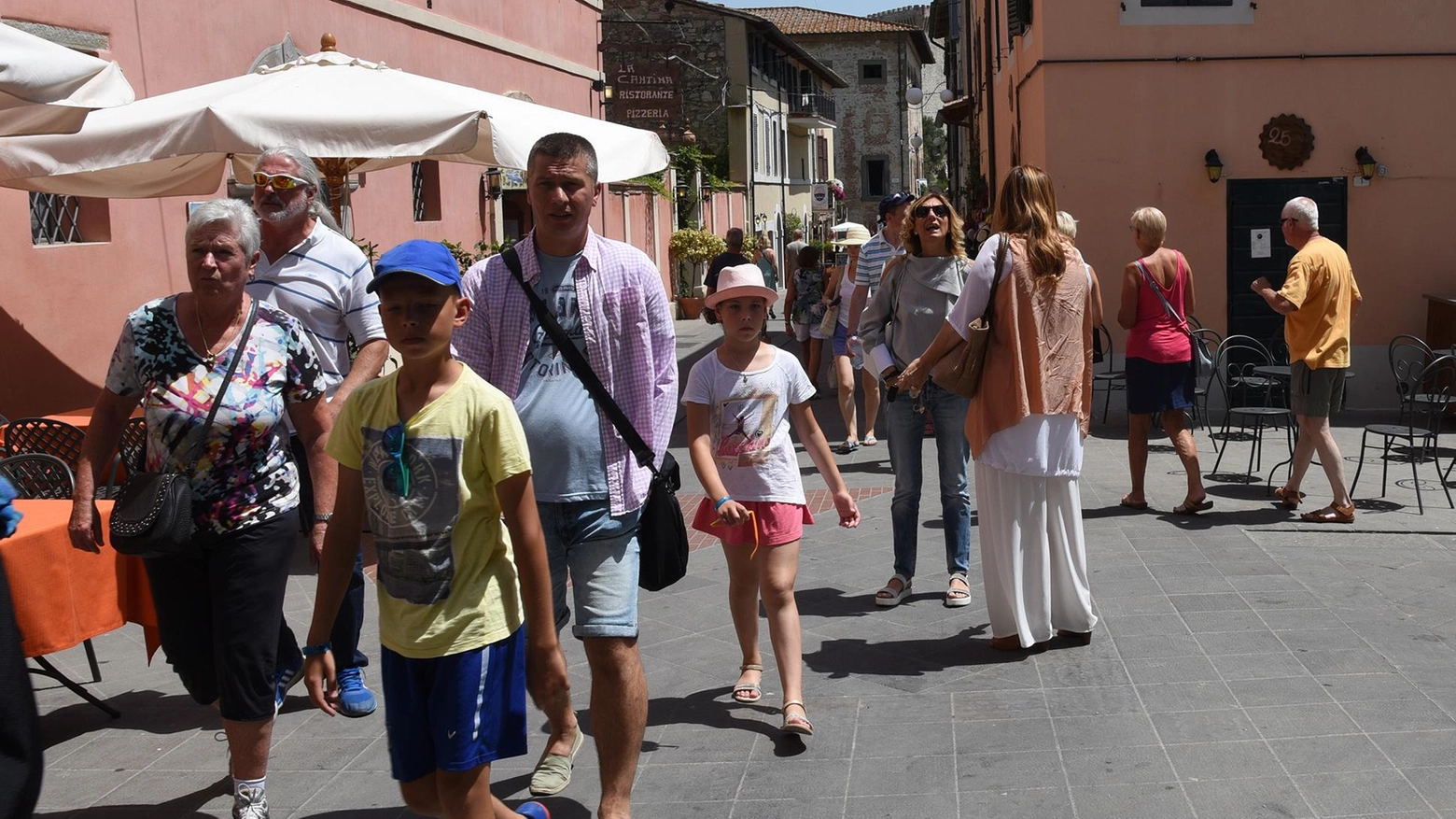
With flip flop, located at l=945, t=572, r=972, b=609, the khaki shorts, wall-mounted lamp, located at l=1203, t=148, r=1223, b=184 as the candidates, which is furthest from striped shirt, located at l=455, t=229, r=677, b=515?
wall-mounted lamp, located at l=1203, t=148, r=1223, b=184

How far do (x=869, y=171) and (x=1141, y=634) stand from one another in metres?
69.4

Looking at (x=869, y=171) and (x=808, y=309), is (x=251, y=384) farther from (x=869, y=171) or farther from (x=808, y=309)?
(x=869, y=171)

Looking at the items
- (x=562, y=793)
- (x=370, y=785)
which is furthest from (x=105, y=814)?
(x=562, y=793)

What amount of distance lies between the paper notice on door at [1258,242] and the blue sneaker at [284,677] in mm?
10904

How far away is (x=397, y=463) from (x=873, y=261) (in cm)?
663

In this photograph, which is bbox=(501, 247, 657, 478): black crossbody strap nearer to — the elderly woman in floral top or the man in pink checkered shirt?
the man in pink checkered shirt

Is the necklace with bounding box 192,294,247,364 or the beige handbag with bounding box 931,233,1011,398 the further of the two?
the beige handbag with bounding box 931,233,1011,398

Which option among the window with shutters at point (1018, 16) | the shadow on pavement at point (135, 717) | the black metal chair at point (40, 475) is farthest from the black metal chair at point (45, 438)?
the window with shutters at point (1018, 16)

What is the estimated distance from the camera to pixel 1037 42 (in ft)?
47.2

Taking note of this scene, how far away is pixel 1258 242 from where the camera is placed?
13.8 metres

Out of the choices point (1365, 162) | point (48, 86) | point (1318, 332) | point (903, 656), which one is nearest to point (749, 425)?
point (903, 656)

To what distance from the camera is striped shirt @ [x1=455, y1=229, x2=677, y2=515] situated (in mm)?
4059

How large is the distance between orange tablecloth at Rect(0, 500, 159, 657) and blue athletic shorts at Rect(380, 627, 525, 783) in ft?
5.50

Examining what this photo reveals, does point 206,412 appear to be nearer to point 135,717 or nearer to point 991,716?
point 135,717
